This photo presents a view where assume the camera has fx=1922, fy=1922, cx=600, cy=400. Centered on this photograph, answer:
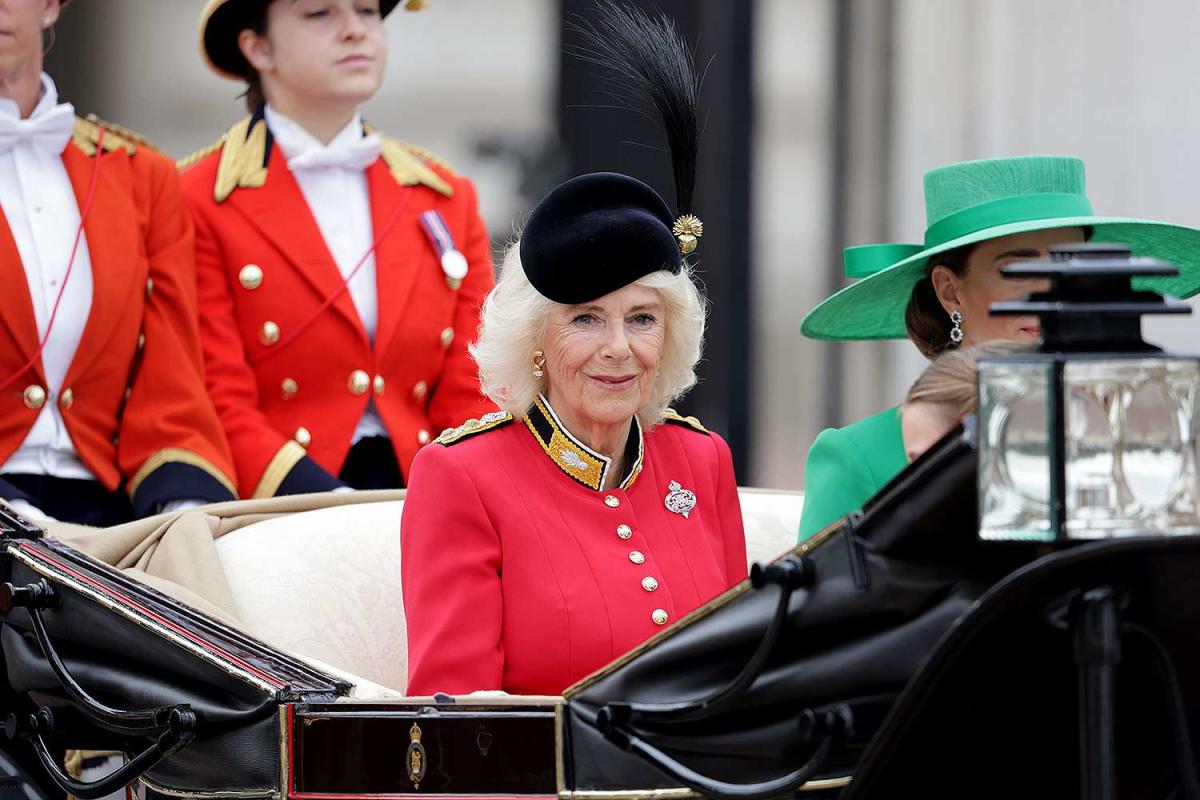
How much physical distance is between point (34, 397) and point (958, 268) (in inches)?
52.1

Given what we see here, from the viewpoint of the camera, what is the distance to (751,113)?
4.53m

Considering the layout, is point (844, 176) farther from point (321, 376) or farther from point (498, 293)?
point (498, 293)

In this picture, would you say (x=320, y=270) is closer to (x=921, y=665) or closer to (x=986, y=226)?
(x=986, y=226)

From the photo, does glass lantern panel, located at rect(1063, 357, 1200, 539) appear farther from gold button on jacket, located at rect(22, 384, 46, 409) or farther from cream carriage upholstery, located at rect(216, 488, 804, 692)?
gold button on jacket, located at rect(22, 384, 46, 409)

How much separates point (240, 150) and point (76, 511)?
0.74 meters

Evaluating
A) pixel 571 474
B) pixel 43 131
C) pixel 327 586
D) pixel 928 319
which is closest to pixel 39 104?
pixel 43 131

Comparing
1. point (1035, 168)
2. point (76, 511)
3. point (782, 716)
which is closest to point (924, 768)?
point (782, 716)

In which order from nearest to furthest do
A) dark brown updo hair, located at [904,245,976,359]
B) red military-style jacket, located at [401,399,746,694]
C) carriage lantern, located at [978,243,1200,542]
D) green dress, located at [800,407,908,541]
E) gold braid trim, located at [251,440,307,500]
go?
1. carriage lantern, located at [978,243,1200,542]
2. red military-style jacket, located at [401,399,746,694]
3. green dress, located at [800,407,908,541]
4. dark brown updo hair, located at [904,245,976,359]
5. gold braid trim, located at [251,440,307,500]

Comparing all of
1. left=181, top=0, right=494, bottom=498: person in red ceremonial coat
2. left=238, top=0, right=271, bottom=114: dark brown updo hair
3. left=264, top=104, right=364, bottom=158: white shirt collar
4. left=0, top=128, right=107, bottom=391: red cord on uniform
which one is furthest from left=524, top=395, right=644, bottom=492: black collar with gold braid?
left=238, top=0, right=271, bottom=114: dark brown updo hair

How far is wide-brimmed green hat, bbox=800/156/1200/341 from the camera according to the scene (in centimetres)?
235

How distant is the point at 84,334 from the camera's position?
2812 mm

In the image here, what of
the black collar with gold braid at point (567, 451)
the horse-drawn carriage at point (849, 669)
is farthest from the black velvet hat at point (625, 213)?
the horse-drawn carriage at point (849, 669)

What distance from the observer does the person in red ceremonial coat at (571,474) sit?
208cm

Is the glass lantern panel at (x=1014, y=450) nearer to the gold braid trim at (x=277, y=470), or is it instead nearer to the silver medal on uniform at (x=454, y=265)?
the gold braid trim at (x=277, y=470)
